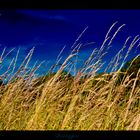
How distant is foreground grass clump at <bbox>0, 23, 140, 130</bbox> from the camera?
3189 mm

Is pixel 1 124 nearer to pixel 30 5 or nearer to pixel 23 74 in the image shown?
pixel 23 74

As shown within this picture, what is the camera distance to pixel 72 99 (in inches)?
127

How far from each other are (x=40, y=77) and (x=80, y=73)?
240mm

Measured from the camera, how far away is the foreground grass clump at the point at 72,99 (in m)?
3.19

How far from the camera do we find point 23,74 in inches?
134

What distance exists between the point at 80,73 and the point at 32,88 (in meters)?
0.30
